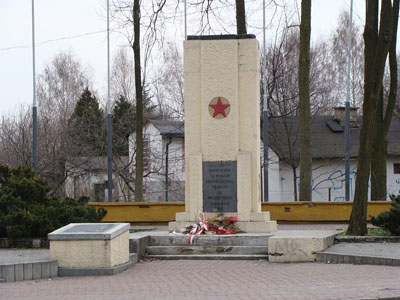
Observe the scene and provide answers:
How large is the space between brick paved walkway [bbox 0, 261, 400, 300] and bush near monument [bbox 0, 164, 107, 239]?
8.71 ft

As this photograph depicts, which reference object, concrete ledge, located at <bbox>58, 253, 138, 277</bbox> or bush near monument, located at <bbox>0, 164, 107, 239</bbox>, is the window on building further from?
concrete ledge, located at <bbox>58, 253, 138, 277</bbox>

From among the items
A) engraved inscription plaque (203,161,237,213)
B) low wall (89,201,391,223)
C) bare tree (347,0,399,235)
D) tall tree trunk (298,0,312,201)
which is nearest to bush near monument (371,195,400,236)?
bare tree (347,0,399,235)

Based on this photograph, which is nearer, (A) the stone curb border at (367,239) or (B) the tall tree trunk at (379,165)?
(A) the stone curb border at (367,239)

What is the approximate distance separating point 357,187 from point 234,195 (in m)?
2.82

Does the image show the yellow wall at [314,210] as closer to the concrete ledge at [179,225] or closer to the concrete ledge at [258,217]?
the concrete ledge at [258,217]

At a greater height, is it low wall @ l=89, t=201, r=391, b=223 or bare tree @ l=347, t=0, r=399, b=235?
bare tree @ l=347, t=0, r=399, b=235

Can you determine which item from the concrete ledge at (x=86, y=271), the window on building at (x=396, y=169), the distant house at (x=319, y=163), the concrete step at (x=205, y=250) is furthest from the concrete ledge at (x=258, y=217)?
the window on building at (x=396, y=169)

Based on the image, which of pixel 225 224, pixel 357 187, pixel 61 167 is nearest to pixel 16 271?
pixel 225 224

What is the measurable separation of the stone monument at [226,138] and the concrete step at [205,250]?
124 centimetres

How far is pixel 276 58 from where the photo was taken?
138ft

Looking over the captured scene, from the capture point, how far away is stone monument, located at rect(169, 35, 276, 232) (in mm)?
16641

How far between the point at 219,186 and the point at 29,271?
5.71 metres

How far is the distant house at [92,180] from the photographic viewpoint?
40875 millimetres

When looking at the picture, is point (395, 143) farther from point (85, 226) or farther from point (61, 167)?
point (85, 226)
